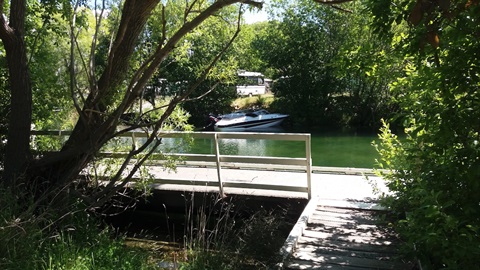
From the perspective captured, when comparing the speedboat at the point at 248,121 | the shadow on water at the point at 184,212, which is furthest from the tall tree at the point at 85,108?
the speedboat at the point at 248,121

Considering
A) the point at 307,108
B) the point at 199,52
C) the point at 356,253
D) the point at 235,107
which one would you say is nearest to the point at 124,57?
the point at 356,253

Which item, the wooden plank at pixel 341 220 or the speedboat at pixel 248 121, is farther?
the speedboat at pixel 248 121

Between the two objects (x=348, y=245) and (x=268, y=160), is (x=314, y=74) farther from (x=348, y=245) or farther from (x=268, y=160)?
(x=348, y=245)

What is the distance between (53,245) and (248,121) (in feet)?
80.3

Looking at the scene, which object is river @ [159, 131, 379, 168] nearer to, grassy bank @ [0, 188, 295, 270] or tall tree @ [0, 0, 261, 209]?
tall tree @ [0, 0, 261, 209]

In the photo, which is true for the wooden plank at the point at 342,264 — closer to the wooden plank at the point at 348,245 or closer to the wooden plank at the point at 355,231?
the wooden plank at the point at 348,245

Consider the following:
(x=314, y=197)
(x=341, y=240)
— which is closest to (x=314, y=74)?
(x=314, y=197)

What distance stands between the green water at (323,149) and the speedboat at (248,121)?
429 centimetres

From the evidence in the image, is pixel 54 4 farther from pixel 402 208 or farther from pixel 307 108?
pixel 307 108

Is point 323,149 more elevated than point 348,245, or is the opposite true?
point 348,245

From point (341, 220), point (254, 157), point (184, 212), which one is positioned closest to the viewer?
point (341, 220)

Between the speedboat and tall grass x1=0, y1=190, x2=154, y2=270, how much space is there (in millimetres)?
22750

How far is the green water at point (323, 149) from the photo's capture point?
1742 cm

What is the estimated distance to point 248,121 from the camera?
2848 centimetres
